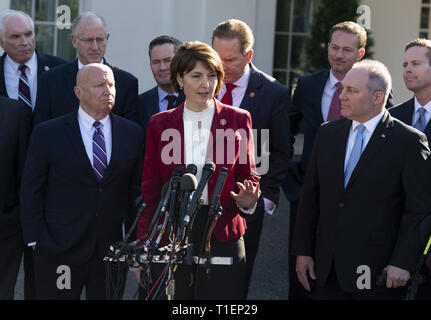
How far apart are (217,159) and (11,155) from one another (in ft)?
6.12

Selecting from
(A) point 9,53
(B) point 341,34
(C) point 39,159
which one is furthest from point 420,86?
(A) point 9,53

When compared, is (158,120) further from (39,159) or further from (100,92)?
(39,159)

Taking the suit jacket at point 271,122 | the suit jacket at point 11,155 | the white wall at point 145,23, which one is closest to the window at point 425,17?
the white wall at point 145,23

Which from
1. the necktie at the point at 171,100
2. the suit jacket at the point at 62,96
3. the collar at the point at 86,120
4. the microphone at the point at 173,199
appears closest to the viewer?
the microphone at the point at 173,199

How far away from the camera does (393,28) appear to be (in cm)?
1373

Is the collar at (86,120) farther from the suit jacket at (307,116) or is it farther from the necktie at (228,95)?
the suit jacket at (307,116)

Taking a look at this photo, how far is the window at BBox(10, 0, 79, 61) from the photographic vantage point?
1164cm

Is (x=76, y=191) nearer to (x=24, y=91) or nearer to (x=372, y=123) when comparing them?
(x=24, y=91)

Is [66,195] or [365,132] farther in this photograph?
[66,195]

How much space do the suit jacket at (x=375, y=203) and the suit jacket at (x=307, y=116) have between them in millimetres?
1121

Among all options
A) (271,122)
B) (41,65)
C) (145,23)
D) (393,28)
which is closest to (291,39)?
(393,28)

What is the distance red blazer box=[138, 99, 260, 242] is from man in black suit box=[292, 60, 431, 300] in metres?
0.55

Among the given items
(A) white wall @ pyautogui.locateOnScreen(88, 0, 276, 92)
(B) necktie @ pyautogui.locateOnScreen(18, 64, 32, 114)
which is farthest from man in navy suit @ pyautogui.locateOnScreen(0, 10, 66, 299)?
(A) white wall @ pyautogui.locateOnScreen(88, 0, 276, 92)

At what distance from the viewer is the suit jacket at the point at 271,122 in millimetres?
5457
